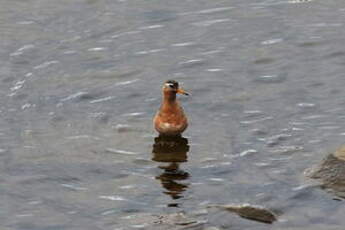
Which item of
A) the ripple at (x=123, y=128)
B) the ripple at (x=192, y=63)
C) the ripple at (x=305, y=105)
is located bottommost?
the ripple at (x=123, y=128)

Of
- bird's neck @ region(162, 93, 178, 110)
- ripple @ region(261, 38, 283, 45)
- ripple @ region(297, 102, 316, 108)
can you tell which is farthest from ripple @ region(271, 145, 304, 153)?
ripple @ region(261, 38, 283, 45)

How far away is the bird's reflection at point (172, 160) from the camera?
1786cm

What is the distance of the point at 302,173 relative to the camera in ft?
58.6

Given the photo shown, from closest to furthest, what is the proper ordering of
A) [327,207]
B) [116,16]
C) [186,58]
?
[327,207], [186,58], [116,16]

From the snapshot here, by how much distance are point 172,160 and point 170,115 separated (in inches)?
42.5

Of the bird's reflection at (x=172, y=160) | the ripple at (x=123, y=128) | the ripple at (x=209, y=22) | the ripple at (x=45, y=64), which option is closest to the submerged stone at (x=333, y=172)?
the bird's reflection at (x=172, y=160)

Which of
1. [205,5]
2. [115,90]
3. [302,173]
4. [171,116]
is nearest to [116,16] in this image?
[205,5]

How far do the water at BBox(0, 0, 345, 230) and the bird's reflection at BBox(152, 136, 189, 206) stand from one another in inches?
2.1

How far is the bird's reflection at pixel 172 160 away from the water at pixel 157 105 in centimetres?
5

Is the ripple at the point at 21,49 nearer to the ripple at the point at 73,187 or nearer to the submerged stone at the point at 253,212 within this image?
the ripple at the point at 73,187

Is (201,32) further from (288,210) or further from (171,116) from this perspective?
(288,210)

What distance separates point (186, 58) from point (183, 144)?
4164mm

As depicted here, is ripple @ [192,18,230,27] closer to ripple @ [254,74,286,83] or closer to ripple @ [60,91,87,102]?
ripple @ [254,74,286,83]

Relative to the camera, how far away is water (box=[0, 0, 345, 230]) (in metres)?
17.1
